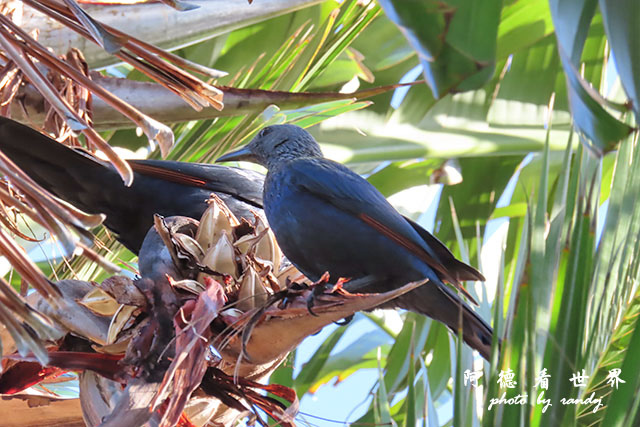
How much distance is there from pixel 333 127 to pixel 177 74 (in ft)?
7.98

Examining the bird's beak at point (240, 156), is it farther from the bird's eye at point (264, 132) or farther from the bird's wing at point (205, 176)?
the bird's wing at point (205, 176)

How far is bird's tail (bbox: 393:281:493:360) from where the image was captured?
2.21 meters

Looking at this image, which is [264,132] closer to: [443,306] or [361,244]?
[361,244]

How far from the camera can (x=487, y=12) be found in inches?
38.1

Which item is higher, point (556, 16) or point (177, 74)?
point (177, 74)

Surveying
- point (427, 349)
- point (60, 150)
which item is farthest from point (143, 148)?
point (427, 349)

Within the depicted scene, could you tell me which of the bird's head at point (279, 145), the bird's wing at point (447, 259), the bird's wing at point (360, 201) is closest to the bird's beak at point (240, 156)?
the bird's head at point (279, 145)

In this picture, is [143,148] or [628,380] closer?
[628,380]

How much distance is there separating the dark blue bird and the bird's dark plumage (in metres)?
0.15

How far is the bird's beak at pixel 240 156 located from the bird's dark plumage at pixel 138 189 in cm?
35

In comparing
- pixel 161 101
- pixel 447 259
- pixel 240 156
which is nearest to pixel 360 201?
pixel 447 259

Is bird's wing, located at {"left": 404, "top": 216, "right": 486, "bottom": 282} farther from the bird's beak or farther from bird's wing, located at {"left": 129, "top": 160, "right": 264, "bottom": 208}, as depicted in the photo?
the bird's beak

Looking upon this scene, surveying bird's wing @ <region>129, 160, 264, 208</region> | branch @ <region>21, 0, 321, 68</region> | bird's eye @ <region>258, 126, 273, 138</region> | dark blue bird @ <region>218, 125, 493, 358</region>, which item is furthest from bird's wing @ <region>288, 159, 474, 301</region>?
branch @ <region>21, 0, 321, 68</region>

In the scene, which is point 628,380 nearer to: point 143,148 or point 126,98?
point 126,98
